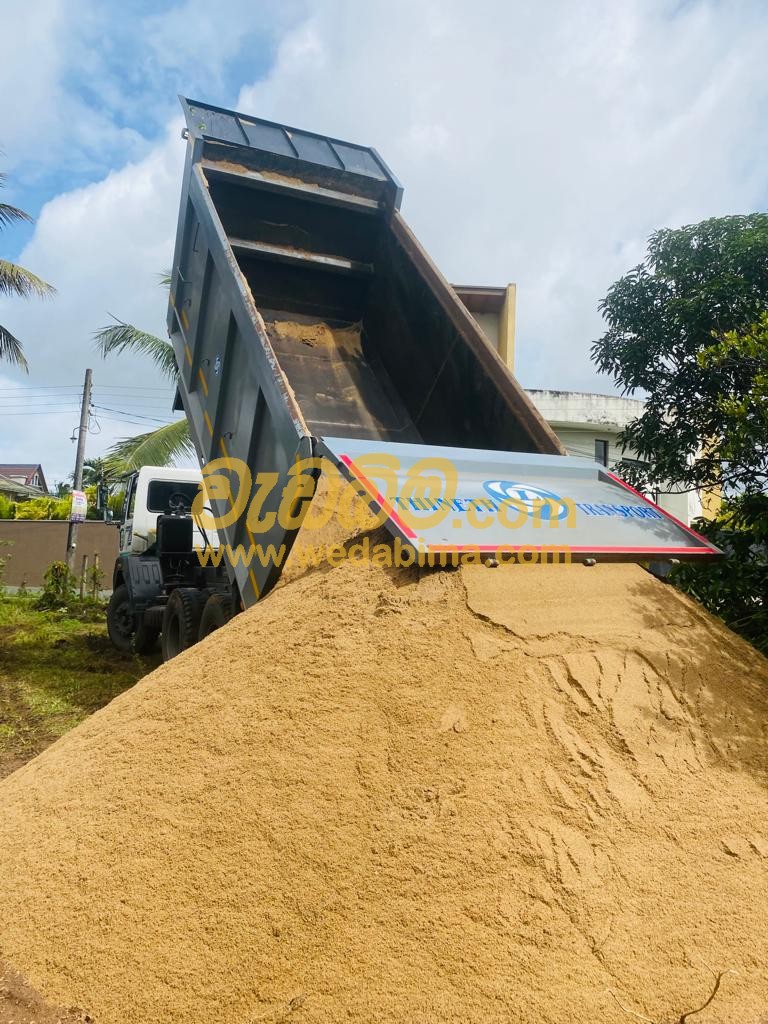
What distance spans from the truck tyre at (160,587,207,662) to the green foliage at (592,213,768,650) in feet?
12.2

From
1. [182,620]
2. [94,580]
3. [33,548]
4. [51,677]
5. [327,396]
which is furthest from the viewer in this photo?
[33,548]

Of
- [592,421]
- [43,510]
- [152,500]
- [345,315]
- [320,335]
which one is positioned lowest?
[43,510]

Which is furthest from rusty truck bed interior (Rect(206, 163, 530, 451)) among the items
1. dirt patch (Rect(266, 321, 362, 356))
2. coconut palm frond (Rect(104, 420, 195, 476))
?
coconut palm frond (Rect(104, 420, 195, 476))

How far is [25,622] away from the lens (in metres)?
11.4

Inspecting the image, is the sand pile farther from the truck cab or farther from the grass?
the truck cab

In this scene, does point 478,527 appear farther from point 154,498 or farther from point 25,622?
point 25,622

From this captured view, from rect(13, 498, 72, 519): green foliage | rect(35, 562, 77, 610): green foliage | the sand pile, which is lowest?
rect(35, 562, 77, 610): green foliage

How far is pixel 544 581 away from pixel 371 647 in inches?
34.0

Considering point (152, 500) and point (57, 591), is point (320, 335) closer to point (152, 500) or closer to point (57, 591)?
point (152, 500)

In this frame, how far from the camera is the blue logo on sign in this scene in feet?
12.1

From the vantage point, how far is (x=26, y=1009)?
207 centimetres

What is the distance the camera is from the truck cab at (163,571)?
6.27 m

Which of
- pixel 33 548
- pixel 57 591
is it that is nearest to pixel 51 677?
pixel 57 591

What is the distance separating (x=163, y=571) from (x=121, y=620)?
1.11 m
